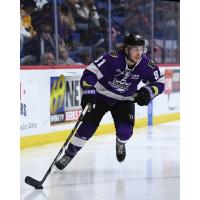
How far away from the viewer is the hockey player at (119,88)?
4281 millimetres

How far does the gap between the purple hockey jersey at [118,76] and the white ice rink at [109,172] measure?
0.62 m

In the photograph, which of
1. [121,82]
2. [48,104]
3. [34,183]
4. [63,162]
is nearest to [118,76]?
[121,82]

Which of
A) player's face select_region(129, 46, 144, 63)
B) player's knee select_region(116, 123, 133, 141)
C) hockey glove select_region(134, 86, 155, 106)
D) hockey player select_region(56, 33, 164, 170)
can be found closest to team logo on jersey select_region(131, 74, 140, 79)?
hockey player select_region(56, 33, 164, 170)

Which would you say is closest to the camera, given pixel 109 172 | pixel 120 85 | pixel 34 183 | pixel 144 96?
pixel 34 183

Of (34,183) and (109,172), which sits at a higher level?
(34,183)

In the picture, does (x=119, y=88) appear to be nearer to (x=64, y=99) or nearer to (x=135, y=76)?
(x=135, y=76)

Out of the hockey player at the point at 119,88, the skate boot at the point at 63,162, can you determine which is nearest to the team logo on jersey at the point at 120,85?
the hockey player at the point at 119,88

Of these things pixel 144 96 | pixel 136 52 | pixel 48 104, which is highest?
pixel 136 52

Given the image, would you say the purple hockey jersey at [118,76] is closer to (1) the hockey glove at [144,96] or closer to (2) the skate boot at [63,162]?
(1) the hockey glove at [144,96]

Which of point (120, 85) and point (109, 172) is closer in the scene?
point (120, 85)

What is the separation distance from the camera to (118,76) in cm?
458

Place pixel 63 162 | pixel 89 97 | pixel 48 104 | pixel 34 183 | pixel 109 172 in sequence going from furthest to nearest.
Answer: pixel 48 104 < pixel 109 172 < pixel 63 162 < pixel 89 97 < pixel 34 183

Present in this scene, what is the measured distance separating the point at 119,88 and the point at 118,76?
0.15 m
